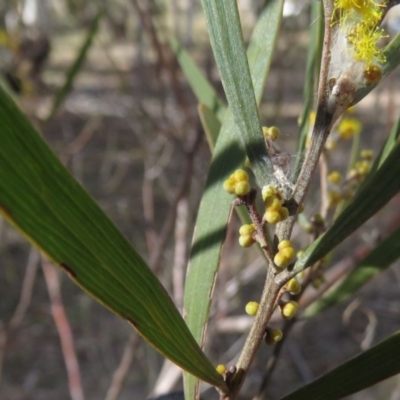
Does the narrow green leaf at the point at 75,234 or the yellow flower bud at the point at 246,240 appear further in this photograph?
the yellow flower bud at the point at 246,240

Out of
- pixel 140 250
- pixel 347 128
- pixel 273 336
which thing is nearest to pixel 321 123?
pixel 273 336

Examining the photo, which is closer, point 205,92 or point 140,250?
point 205,92

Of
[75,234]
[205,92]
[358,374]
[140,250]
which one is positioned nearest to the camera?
[75,234]

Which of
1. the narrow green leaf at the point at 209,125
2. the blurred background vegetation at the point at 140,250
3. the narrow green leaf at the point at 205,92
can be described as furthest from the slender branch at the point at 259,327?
the blurred background vegetation at the point at 140,250

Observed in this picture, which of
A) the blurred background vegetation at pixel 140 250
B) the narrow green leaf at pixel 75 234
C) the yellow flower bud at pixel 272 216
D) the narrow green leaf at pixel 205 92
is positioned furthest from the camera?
the blurred background vegetation at pixel 140 250

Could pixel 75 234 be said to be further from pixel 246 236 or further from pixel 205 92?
pixel 205 92

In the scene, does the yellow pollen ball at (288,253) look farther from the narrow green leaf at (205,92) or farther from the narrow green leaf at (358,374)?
the narrow green leaf at (205,92)

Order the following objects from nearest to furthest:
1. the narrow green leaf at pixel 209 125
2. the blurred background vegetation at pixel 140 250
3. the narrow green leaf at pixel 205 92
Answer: the narrow green leaf at pixel 209 125 < the narrow green leaf at pixel 205 92 < the blurred background vegetation at pixel 140 250
